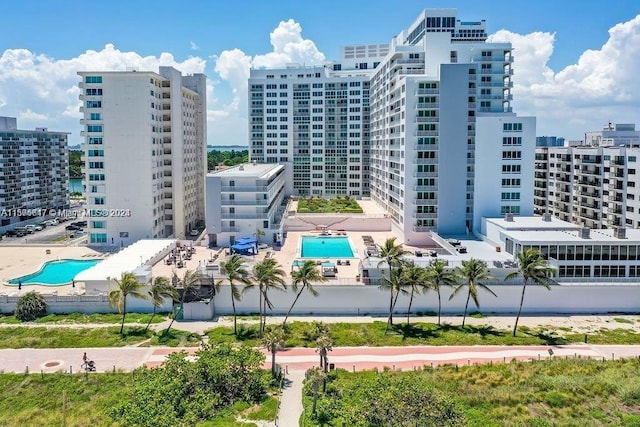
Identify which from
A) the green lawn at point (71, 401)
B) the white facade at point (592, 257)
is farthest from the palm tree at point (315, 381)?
the white facade at point (592, 257)

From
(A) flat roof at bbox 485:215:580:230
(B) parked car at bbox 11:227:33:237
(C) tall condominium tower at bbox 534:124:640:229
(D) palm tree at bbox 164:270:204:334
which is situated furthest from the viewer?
(B) parked car at bbox 11:227:33:237

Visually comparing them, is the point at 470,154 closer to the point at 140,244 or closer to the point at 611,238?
the point at 611,238

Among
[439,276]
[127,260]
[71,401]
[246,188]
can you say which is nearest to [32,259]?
[127,260]

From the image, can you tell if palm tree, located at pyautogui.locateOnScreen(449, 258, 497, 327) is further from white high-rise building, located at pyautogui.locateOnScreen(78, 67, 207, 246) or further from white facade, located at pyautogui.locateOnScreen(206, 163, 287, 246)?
white high-rise building, located at pyautogui.locateOnScreen(78, 67, 207, 246)

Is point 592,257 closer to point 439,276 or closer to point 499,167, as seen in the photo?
point 439,276

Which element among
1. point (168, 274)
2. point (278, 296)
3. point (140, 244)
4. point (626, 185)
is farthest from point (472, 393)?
point (626, 185)

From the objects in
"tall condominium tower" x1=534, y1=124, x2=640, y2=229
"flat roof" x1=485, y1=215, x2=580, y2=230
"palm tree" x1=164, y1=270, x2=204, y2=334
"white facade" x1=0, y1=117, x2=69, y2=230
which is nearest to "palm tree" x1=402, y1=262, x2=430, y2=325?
"palm tree" x1=164, y1=270, x2=204, y2=334
